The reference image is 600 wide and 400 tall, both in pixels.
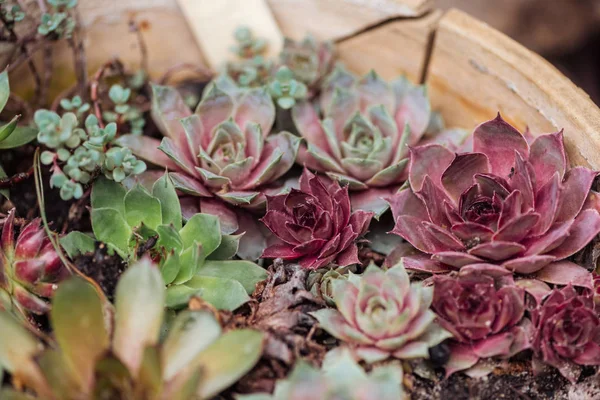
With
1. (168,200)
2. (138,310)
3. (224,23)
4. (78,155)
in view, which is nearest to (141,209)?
(168,200)

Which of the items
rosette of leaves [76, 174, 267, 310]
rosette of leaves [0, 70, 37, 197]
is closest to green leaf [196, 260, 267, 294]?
rosette of leaves [76, 174, 267, 310]

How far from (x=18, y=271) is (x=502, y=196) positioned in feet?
3.03

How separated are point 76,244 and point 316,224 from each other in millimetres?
474

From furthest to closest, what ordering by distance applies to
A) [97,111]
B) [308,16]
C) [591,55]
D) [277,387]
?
[591,55] < [308,16] < [97,111] < [277,387]

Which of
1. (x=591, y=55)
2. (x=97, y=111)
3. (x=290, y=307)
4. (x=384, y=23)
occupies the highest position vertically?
(x=384, y=23)

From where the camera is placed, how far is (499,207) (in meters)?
1.15

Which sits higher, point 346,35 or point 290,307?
point 346,35

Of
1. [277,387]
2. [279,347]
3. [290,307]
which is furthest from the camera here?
[290,307]

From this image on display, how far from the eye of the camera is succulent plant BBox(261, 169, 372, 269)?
3.95ft

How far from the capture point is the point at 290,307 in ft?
3.77

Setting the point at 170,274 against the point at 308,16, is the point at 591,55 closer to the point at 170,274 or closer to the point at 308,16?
the point at 308,16

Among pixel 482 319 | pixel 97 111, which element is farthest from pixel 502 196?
pixel 97 111

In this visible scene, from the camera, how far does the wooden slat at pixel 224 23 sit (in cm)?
174

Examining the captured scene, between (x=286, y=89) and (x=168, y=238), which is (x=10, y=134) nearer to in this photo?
(x=168, y=238)
